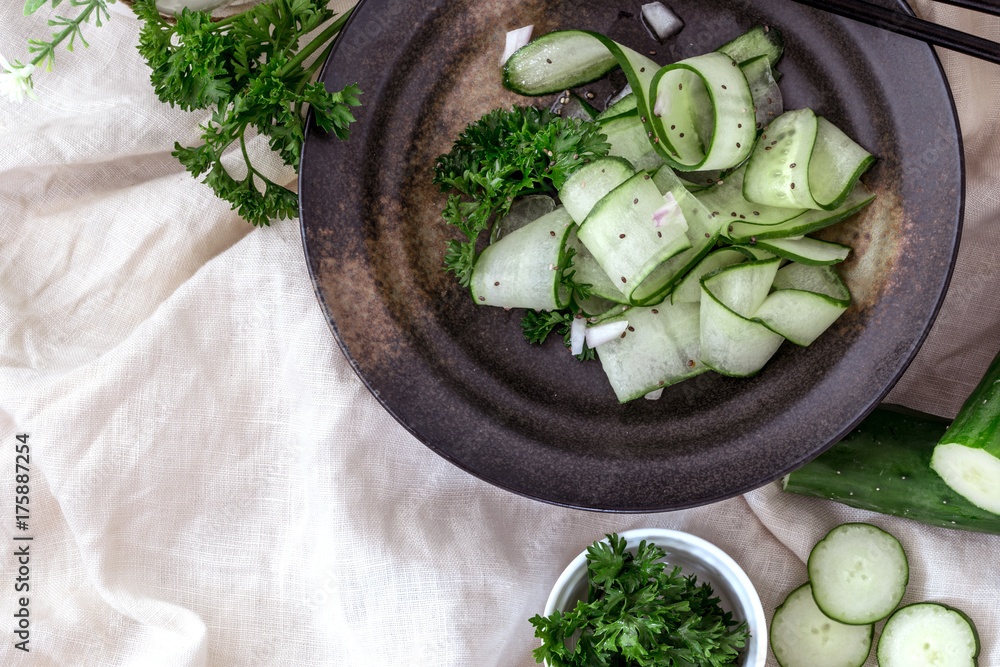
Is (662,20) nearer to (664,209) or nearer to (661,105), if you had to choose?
(661,105)

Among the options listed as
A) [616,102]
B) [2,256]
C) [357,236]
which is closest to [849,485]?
[616,102]

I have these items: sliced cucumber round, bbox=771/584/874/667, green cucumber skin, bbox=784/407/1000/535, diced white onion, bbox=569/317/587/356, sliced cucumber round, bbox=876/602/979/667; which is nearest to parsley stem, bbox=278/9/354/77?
diced white onion, bbox=569/317/587/356

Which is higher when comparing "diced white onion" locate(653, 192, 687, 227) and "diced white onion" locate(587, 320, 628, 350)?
"diced white onion" locate(653, 192, 687, 227)

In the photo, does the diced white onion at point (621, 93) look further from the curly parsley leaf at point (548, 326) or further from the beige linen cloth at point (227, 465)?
the beige linen cloth at point (227, 465)

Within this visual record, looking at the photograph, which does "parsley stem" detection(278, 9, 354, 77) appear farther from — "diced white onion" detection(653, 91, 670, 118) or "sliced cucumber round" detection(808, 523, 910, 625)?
"sliced cucumber round" detection(808, 523, 910, 625)

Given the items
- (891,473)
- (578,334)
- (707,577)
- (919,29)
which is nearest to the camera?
(919,29)

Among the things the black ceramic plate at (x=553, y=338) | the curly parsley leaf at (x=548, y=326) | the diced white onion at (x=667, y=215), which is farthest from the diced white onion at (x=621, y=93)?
the curly parsley leaf at (x=548, y=326)

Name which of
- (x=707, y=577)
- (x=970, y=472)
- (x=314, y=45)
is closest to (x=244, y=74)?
(x=314, y=45)
